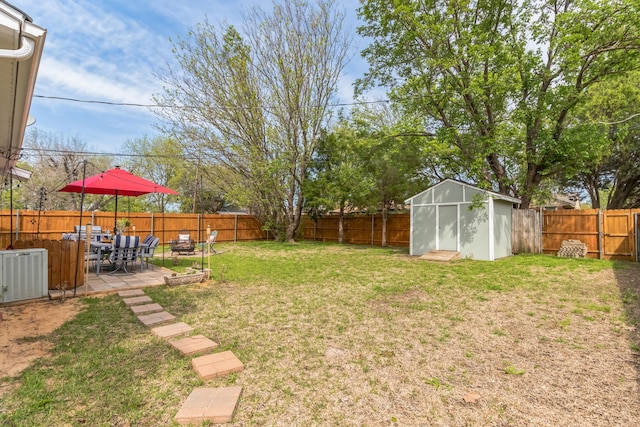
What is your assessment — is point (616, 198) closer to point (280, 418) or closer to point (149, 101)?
point (280, 418)

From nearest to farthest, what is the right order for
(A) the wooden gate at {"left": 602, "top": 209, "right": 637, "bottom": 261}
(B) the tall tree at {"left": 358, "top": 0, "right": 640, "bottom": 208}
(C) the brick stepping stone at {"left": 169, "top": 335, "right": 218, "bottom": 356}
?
(C) the brick stepping stone at {"left": 169, "top": 335, "right": 218, "bottom": 356}
(A) the wooden gate at {"left": 602, "top": 209, "right": 637, "bottom": 261}
(B) the tall tree at {"left": 358, "top": 0, "right": 640, "bottom": 208}

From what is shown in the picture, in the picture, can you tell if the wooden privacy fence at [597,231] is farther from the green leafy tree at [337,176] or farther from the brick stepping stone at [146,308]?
the brick stepping stone at [146,308]

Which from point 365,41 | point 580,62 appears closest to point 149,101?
point 365,41

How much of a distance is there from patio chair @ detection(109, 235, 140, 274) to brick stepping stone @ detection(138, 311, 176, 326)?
336 centimetres

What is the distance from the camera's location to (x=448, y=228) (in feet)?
38.2

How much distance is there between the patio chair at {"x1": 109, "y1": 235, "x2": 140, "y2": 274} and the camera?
22.7ft

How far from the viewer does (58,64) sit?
875cm

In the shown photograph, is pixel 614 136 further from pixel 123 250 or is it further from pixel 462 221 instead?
pixel 123 250

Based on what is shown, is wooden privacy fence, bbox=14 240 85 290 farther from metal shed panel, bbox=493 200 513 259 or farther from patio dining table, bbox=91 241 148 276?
metal shed panel, bbox=493 200 513 259

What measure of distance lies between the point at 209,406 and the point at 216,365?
2.05ft

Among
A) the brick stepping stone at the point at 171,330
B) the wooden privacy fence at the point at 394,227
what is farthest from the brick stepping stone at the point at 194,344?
the wooden privacy fence at the point at 394,227

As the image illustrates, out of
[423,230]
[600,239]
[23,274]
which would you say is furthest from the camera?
[423,230]

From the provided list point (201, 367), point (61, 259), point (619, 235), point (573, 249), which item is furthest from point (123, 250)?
point (619, 235)

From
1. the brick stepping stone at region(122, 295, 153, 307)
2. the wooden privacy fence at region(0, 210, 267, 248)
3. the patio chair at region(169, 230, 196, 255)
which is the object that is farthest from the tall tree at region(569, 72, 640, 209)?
the wooden privacy fence at region(0, 210, 267, 248)
